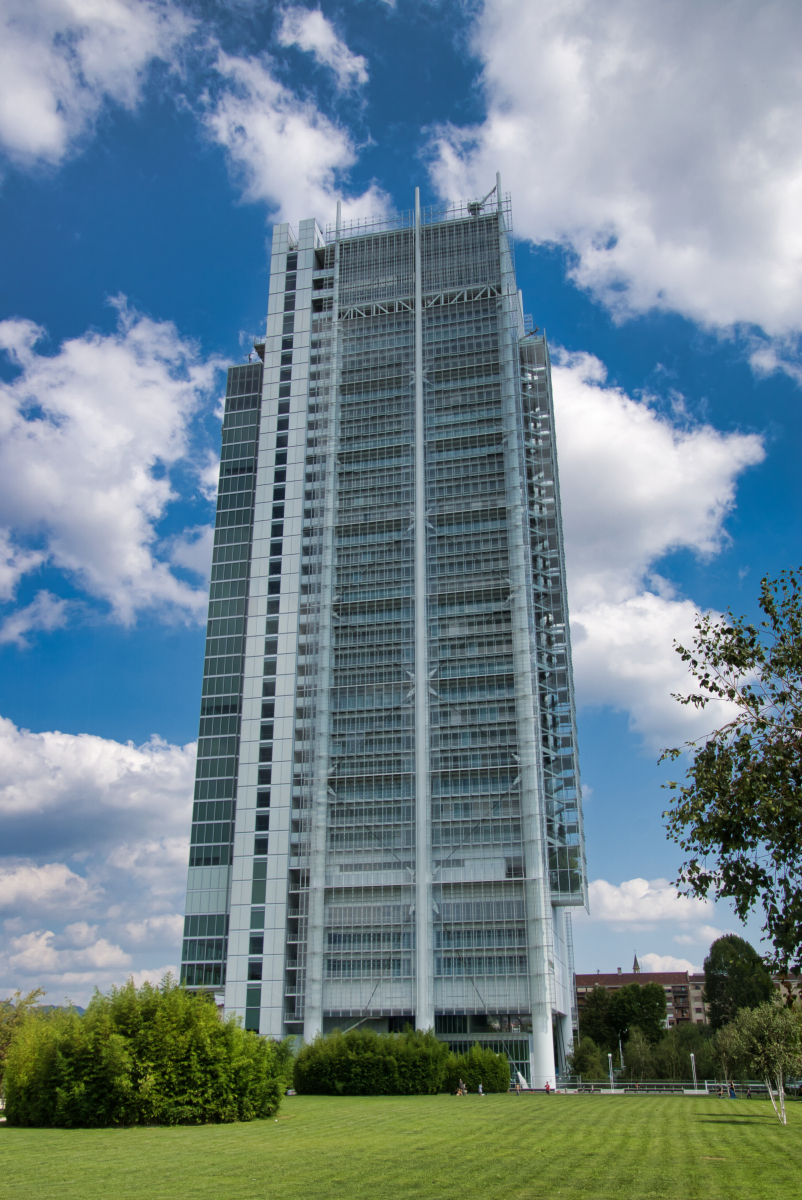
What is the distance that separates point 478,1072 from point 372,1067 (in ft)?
25.3

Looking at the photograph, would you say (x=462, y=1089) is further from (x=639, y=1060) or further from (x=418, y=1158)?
(x=639, y=1060)

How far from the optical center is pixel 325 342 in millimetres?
100188

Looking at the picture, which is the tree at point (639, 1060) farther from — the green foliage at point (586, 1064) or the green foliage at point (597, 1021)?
the green foliage at point (597, 1021)

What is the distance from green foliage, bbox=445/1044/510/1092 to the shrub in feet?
2.38

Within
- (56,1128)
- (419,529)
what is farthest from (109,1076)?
(419,529)

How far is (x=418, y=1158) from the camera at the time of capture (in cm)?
2634

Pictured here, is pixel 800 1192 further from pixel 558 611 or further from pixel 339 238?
pixel 339 238

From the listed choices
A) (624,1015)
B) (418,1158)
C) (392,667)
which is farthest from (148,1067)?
(624,1015)

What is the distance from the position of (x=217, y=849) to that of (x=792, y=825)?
259ft

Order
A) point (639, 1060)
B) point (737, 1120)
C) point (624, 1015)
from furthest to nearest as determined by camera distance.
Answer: point (624, 1015)
point (639, 1060)
point (737, 1120)

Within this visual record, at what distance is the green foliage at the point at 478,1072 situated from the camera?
61719 mm

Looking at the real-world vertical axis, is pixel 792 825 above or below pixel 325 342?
below

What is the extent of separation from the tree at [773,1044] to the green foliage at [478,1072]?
25171mm

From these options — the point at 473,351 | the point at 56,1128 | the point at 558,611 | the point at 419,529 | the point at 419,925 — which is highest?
the point at 473,351
